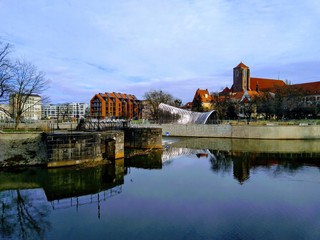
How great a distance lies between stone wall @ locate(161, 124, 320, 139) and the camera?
48.1 m

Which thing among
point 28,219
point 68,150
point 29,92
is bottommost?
point 28,219

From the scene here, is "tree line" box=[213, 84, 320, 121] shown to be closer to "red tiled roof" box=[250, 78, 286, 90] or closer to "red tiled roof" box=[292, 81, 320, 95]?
"red tiled roof" box=[292, 81, 320, 95]

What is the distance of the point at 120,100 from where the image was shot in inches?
4843

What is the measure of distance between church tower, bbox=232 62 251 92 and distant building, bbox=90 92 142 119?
144 feet

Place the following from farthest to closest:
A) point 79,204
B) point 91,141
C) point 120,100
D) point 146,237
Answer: point 120,100
point 91,141
point 79,204
point 146,237

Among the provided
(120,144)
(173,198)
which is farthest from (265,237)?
(120,144)

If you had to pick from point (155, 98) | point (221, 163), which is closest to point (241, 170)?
point (221, 163)

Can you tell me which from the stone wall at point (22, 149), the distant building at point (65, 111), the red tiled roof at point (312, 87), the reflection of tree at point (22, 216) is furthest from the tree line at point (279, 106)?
the reflection of tree at point (22, 216)

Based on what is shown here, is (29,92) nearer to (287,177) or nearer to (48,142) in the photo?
(48,142)

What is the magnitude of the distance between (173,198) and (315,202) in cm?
782

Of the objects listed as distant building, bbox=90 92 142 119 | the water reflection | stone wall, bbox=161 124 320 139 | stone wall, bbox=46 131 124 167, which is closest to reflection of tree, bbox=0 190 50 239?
stone wall, bbox=46 131 124 167

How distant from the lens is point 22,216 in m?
13.7

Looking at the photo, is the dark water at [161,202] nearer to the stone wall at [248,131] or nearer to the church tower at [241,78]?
the stone wall at [248,131]

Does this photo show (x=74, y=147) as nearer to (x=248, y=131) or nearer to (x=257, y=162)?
(x=257, y=162)
